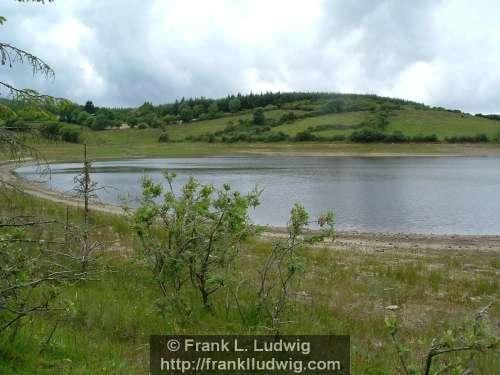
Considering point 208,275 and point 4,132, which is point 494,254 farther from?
point 4,132

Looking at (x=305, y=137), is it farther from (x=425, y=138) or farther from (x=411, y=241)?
(x=411, y=241)

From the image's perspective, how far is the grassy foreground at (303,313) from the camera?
520 cm

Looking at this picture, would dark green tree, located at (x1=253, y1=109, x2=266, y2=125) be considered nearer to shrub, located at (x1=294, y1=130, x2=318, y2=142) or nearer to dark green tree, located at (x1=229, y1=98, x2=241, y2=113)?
shrub, located at (x1=294, y1=130, x2=318, y2=142)

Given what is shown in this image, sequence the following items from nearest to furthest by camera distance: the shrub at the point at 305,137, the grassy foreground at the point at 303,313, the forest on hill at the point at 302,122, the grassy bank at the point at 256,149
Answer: the grassy foreground at the point at 303,313, the grassy bank at the point at 256,149, the forest on hill at the point at 302,122, the shrub at the point at 305,137

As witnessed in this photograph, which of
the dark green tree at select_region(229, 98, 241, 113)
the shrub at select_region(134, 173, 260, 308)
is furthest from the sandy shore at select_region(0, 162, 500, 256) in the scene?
the dark green tree at select_region(229, 98, 241, 113)


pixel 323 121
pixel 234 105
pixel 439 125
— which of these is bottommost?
pixel 439 125

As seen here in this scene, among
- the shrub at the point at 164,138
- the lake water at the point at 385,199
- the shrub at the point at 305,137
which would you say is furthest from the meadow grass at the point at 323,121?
the lake water at the point at 385,199

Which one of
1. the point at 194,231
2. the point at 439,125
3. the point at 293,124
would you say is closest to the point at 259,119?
the point at 293,124

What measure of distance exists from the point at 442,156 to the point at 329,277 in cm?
9053

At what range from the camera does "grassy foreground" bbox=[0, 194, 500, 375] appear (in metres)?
5.20

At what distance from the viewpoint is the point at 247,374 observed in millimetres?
5164

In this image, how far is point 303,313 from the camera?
26.0ft

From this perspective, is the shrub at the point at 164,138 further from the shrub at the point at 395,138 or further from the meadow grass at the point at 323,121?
the shrub at the point at 395,138

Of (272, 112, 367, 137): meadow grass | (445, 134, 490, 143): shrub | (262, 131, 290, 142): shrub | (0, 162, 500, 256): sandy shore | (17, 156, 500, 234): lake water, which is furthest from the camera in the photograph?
(272, 112, 367, 137): meadow grass
